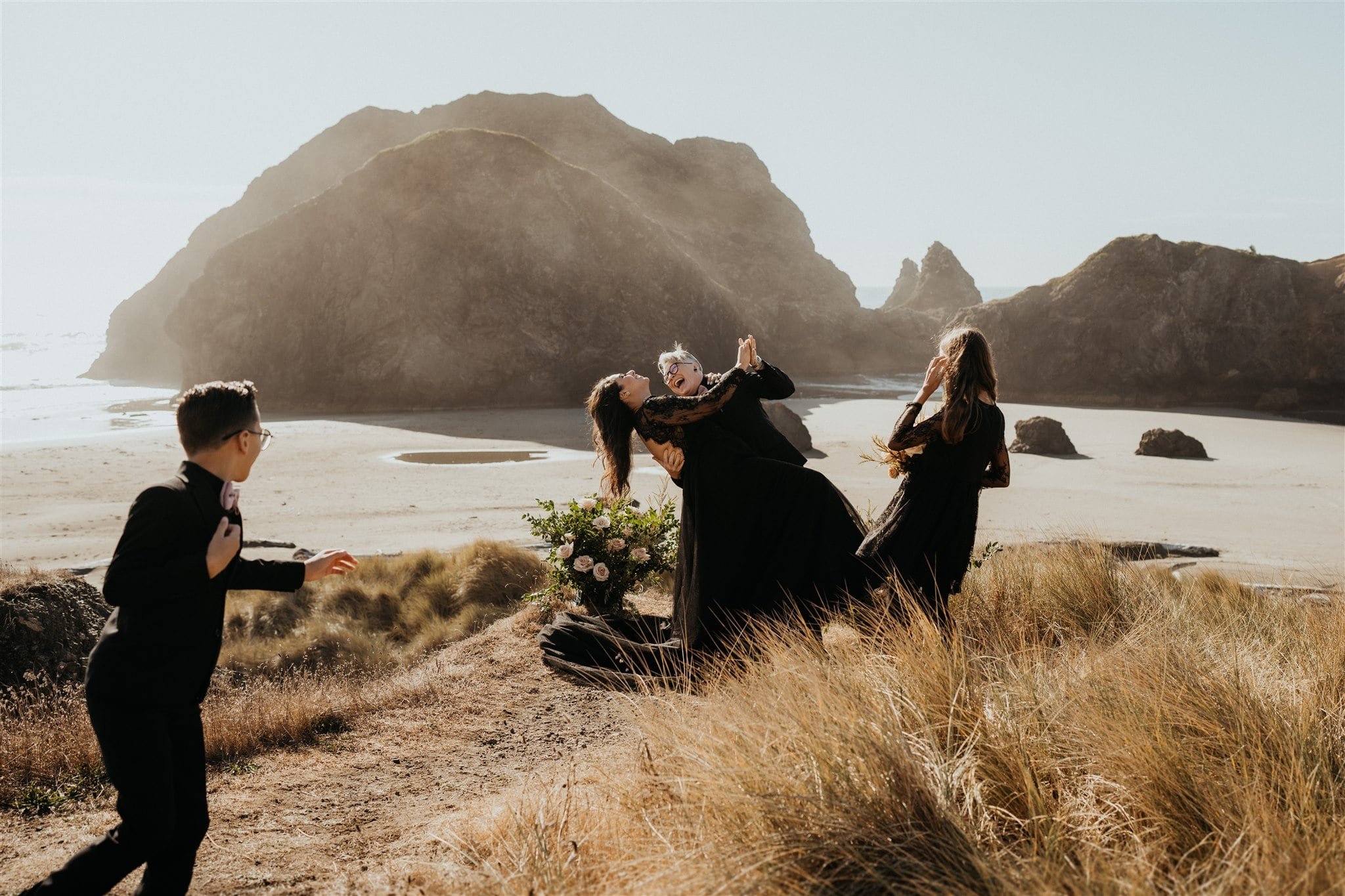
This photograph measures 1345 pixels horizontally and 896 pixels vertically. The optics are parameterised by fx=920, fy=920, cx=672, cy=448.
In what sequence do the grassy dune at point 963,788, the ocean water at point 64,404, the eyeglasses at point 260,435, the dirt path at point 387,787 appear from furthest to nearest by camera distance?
the ocean water at point 64,404, the dirt path at point 387,787, the eyeglasses at point 260,435, the grassy dune at point 963,788

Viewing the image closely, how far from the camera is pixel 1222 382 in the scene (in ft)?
103

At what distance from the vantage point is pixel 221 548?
2.52 metres

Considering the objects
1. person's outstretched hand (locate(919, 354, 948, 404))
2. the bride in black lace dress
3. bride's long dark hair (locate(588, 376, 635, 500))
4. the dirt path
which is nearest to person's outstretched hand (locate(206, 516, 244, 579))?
the dirt path

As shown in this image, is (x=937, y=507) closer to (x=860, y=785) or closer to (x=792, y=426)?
(x=860, y=785)

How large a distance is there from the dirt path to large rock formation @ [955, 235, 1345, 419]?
3104cm

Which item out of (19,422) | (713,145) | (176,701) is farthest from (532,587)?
(713,145)

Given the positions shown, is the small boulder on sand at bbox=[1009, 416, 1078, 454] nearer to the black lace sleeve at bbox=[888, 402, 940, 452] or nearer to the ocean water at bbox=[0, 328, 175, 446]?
the black lace sleeve at bbox=[888, 402, 940, 452]

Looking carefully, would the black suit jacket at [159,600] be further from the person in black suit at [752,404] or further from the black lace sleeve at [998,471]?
the black lace sleeve at [998,471]

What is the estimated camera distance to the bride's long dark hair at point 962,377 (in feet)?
15.1

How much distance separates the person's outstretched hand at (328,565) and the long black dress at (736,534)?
2.36m

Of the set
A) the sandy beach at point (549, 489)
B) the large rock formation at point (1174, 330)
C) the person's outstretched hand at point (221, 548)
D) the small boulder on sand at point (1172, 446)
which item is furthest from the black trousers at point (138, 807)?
the large rock formation at point (1174, 330)

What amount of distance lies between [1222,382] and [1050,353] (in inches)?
218

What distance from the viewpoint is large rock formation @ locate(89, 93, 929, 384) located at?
58.1m

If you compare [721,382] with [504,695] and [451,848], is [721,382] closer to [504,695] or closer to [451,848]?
[504,695]
